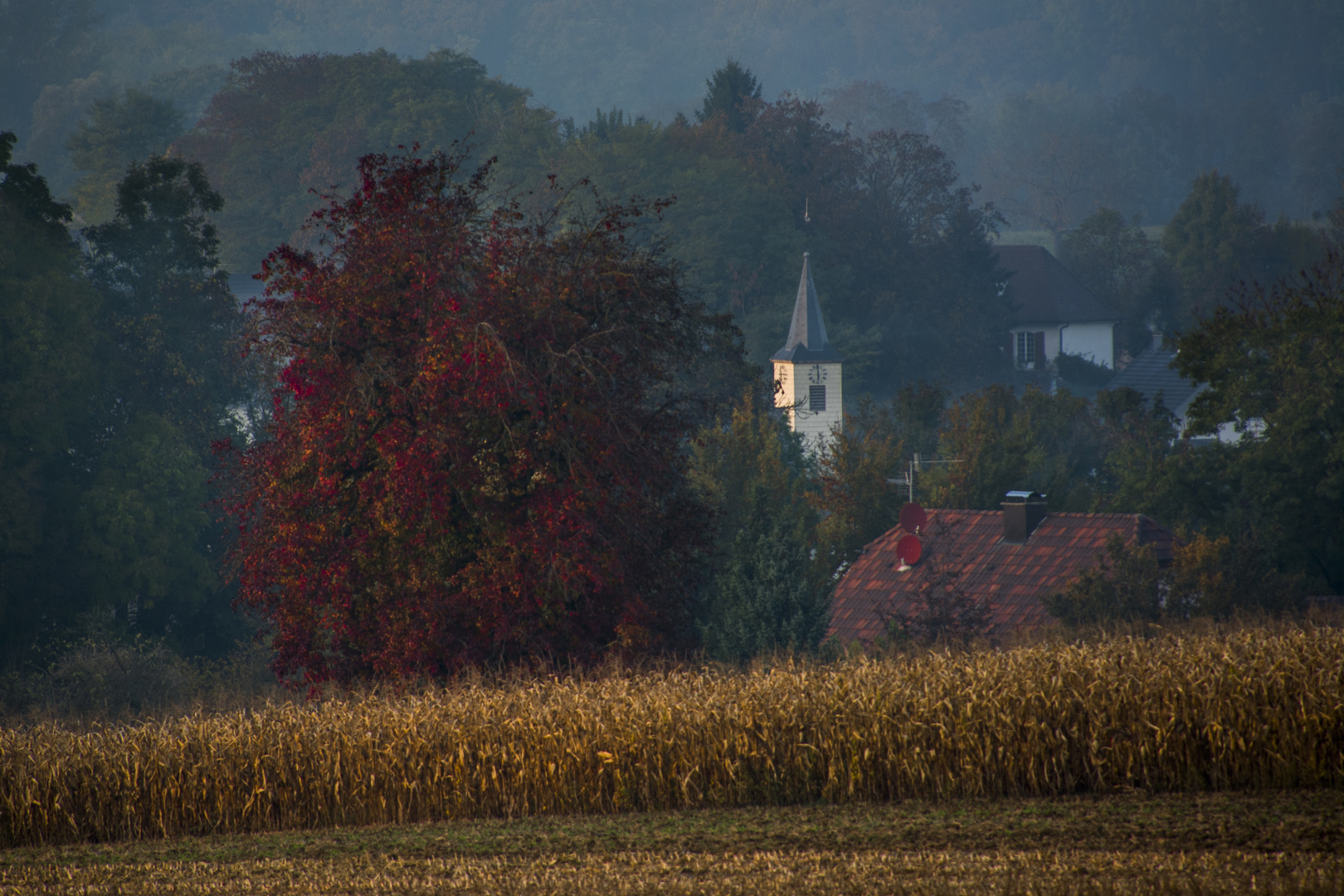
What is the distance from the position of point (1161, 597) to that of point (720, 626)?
8813 millimetres

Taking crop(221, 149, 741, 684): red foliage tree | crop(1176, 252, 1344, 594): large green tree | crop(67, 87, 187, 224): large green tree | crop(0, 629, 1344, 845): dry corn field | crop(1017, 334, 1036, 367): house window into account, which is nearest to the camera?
crop(0, 629, 1344, 845): dry corn field

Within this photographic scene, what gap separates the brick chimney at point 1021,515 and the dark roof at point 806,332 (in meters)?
34.0

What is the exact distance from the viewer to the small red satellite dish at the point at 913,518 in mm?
28844

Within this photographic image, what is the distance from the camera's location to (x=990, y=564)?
27.5 metres

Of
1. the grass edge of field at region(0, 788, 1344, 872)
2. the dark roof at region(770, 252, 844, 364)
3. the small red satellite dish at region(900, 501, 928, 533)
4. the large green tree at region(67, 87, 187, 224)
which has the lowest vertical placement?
the grass edge of field at region(0, 788, 1344, 872)

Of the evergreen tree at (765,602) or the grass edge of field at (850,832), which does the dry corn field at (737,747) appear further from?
the evergreen tree at (765,602)

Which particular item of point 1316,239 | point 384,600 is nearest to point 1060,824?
point 384,600

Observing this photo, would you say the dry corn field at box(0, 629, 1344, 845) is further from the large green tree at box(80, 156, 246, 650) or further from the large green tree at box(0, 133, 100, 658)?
the large green tree at box(80, 156, 246, 650)

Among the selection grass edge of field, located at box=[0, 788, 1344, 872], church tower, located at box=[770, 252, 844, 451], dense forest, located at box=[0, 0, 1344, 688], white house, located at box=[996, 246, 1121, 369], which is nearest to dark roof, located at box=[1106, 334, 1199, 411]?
dense forest, located at box=[0, 0, 1344, 688]

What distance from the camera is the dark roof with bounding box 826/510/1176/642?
85.1 feet

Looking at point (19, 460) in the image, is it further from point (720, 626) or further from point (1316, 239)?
point (1316, 239)

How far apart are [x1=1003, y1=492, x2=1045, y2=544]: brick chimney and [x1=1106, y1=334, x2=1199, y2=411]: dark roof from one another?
37.2 meters

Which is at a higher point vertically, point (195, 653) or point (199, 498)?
point (199, 498)

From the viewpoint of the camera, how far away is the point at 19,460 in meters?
30.0
